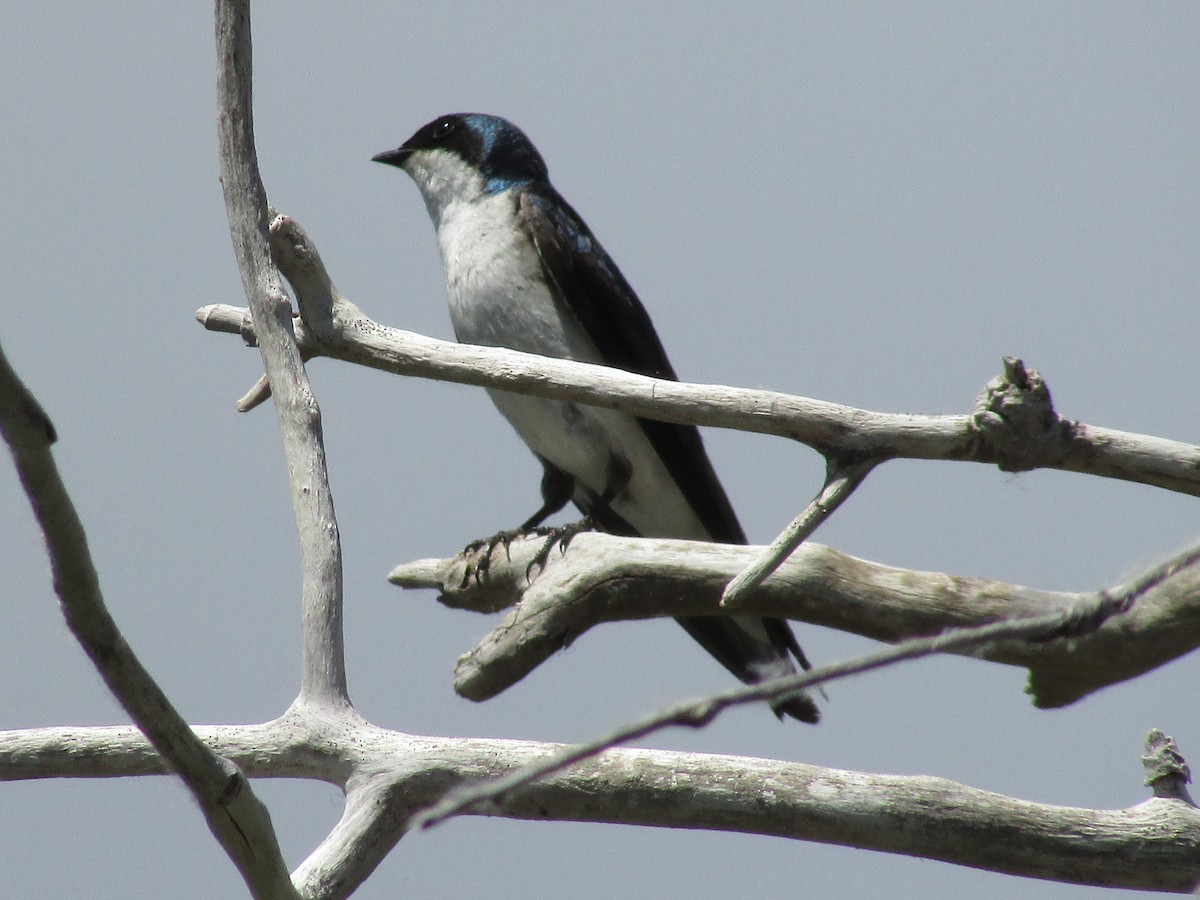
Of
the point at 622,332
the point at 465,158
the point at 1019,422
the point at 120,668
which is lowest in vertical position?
the point at 120,668

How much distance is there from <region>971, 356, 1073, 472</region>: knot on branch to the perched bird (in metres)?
2.08

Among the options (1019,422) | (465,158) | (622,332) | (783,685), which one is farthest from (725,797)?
(465,158)

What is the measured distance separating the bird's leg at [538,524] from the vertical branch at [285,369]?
1.11 metres

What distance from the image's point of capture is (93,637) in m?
2.18

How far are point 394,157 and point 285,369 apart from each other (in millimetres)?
2854

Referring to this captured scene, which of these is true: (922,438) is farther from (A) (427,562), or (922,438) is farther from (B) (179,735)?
(A) (427,562)

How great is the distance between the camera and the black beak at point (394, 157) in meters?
6.00

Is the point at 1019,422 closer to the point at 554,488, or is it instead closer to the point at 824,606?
the point at 824,606

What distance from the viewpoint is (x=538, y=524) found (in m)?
5.41

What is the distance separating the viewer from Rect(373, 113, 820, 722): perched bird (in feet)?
16.7

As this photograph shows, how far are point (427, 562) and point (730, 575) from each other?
52.9 inches

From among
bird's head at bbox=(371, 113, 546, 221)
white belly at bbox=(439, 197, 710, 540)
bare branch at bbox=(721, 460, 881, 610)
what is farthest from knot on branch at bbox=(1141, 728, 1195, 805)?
bird's head at bbox=(371, 113, 546, 221)

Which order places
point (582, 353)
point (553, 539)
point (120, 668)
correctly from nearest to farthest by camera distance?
point (120, 668), point (553, 539), point (582, 353)

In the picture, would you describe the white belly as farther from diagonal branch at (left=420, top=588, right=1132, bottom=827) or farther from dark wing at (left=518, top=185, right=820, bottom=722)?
diagonal branch at (left=420, top=588, right=1132, bottom=827)
